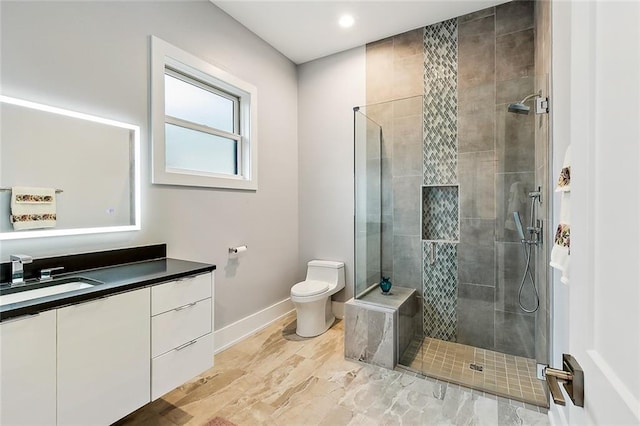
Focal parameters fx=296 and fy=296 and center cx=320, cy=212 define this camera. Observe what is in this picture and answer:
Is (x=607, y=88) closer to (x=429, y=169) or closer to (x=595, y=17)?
(x=595, y=17)

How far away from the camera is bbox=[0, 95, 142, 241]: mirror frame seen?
1.51m

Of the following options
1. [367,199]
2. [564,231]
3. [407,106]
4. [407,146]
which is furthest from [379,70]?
[564,231]

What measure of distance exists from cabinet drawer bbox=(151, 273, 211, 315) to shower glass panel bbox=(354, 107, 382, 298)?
1424 millimetres

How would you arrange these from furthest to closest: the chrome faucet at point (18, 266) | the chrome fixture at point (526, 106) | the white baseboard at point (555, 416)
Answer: the chrome fixture at point (526, 106)
the chrome faucet at point (18, 266)
the white baseboard at point (555, 416)

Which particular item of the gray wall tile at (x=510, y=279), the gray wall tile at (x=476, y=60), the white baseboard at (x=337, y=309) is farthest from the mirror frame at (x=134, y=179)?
the gray wall tile at (x=510, y=279)

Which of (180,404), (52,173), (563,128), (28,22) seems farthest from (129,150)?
(563,128)

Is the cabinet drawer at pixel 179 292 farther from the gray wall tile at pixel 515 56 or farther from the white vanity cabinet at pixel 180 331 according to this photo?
the gray wall tile at pixel 515 56

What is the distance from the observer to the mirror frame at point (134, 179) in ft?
4.96

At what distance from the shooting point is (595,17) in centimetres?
54

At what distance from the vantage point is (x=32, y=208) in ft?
5.15

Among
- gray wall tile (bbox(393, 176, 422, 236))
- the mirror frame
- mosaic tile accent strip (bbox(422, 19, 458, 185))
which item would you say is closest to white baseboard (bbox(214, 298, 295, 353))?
the mirror frame

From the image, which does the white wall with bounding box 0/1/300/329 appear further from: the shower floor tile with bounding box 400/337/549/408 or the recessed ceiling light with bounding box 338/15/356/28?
the shower floor tile with bounding box 400/337/549/408

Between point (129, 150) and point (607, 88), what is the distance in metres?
2.34

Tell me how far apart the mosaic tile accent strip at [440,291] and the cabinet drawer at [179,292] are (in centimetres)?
200
